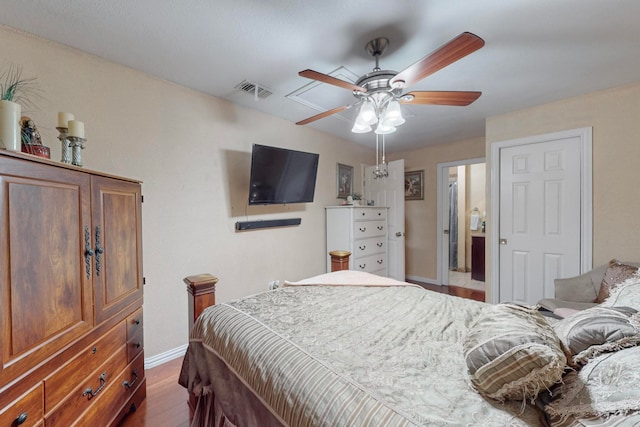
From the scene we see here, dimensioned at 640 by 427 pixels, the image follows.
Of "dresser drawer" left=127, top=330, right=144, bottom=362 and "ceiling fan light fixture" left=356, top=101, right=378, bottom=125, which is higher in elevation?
"ceiling fan light fixture" left=356, top=101, right=378, bottom=125

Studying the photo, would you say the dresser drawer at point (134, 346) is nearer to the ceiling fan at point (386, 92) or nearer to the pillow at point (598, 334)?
the ceiling fan at point (386, 92)

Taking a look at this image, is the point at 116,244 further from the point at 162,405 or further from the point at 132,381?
the point at 162,405

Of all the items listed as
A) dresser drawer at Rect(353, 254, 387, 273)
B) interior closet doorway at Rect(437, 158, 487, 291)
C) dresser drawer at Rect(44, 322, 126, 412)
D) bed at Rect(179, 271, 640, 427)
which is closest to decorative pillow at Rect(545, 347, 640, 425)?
bed at Rect(179, 271, 640, 427)

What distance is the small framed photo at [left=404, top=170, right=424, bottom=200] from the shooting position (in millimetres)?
4605

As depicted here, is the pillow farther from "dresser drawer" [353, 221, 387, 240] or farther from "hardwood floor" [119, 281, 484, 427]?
"dresser drawer" [353, 221, 387, 240]

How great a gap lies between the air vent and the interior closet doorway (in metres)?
3.14

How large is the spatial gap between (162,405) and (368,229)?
2888mm

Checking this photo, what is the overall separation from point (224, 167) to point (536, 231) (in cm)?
345

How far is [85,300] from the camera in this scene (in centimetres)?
122

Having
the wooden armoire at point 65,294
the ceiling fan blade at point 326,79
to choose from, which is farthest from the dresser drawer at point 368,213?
the wooden armoire at point 65,294

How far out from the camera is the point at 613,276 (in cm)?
200

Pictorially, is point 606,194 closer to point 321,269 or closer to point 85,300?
point 321,269

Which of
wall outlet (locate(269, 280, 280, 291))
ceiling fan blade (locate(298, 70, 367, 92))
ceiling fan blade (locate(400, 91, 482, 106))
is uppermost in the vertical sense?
ceiling fan blade (locate(298, 70, 367, 92))

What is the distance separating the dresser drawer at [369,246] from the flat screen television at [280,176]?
93cm
